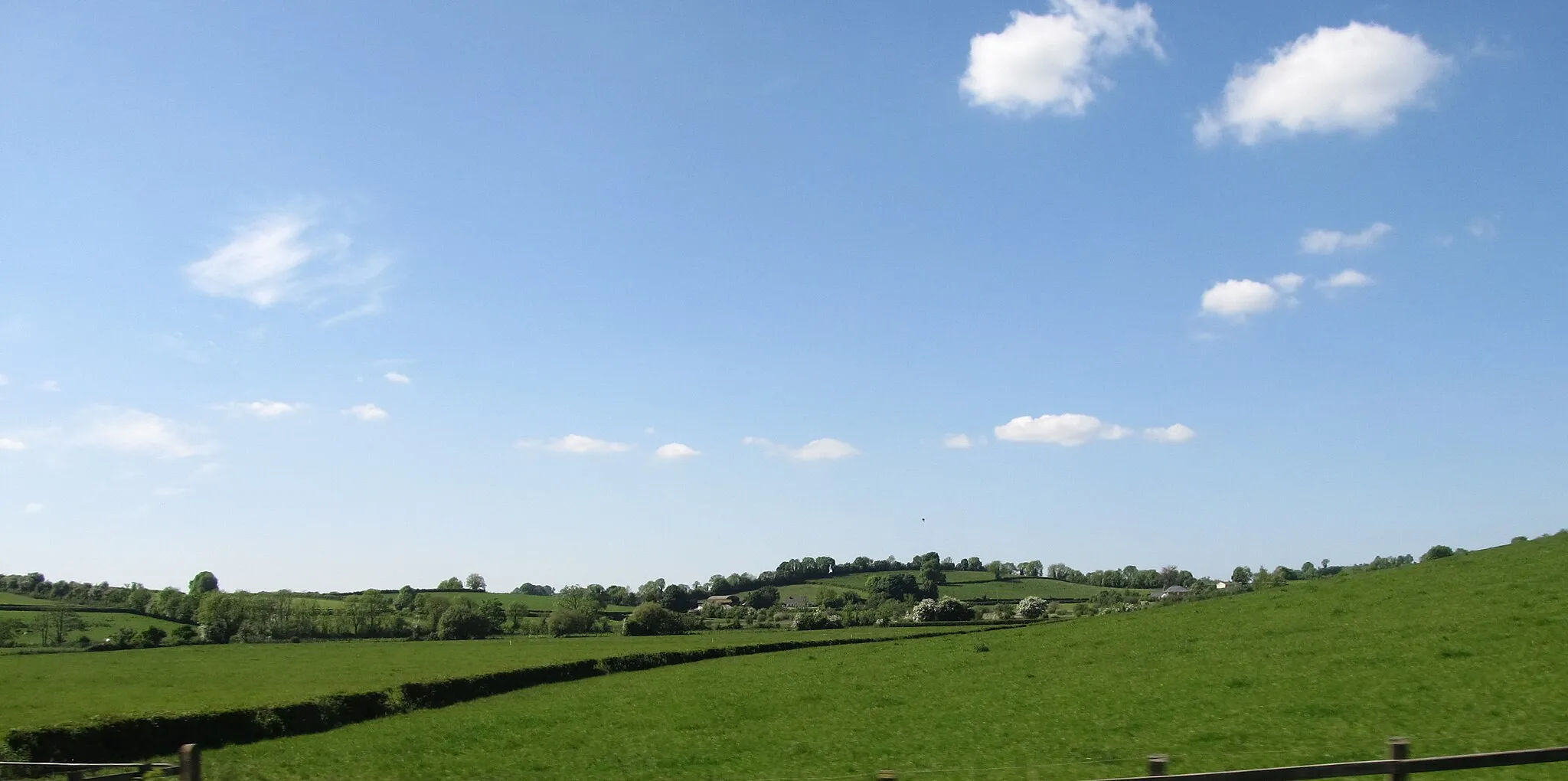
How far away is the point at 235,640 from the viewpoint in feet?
289

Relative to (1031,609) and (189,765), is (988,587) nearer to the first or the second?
(1031,609)

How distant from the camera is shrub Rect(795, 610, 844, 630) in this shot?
98062mm

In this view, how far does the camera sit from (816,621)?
98.0 meters

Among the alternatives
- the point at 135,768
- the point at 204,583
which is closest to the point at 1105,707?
the point at 135,768

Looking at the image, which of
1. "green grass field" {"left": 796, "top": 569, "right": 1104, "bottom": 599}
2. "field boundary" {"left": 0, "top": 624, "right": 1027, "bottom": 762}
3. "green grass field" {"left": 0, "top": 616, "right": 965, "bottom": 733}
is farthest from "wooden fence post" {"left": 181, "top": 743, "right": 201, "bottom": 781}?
"green grass field" {"left": 796, "top": 569, "right": 1104, "bottom": 599}

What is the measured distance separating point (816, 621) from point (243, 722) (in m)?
65.6

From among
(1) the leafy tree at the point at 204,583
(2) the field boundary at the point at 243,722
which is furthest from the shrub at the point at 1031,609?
(1) the leafy tree at the point at 204,583

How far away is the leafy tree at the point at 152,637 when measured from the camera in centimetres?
8259

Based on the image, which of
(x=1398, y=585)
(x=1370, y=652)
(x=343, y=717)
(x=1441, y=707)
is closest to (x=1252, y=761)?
(x=1441, y=707)

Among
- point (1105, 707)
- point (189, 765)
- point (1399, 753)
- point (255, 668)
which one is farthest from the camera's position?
point (255, 668)

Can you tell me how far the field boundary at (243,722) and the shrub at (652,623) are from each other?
40065 mm

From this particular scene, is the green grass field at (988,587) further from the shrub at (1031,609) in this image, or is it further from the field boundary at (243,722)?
the field boundary at (243,722)

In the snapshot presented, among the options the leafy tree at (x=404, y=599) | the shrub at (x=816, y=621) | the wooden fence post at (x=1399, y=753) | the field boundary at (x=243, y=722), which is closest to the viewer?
the wooden fence post at (x=1399, y=753)

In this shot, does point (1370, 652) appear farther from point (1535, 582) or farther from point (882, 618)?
point (882, 618)
